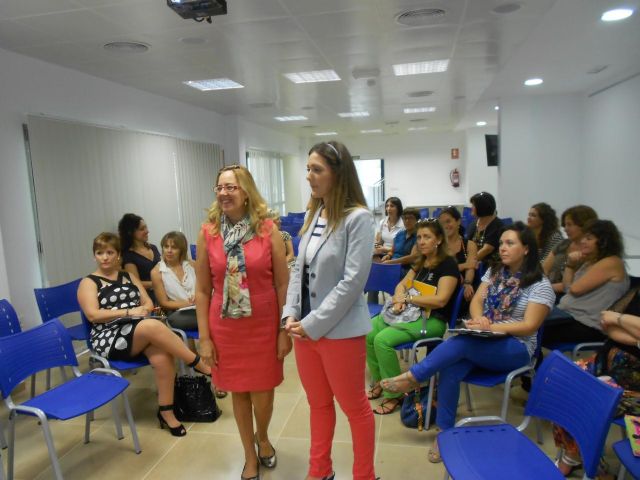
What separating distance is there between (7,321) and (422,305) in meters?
2.85

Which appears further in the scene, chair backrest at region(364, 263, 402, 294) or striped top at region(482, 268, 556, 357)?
chair backrest at region(364, 263, 402, 294)

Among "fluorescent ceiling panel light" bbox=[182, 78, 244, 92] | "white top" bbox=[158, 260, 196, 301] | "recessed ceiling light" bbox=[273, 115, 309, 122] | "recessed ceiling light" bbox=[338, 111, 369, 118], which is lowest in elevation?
"white top" bbox=[158, 260, 196, 301]

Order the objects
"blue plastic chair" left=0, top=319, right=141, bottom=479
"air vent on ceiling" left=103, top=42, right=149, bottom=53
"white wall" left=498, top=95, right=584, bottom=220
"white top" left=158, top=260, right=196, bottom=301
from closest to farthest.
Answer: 1. "blue plastic chair" left=0, top=319, right=141, bottom=479
2. "white top" left=158, top=260, right=196, bottom=301
3. "air vent on ceiling" left=103, top=42, right=149, bottom=53
4. "white wall" left=498, top=95, right=584, bottom=220

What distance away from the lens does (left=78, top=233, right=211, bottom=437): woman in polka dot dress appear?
2.86 metres

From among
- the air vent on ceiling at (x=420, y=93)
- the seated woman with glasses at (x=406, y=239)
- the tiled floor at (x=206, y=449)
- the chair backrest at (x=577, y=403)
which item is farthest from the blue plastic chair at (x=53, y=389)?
the air vent on ceiling at (x=420, y=93)

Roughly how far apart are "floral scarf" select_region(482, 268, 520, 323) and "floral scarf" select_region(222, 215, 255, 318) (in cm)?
147

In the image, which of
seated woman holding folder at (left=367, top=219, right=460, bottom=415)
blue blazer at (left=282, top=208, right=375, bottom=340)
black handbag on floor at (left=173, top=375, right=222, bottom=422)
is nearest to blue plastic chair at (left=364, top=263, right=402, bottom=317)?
seated woman holding folder at (left=367, top=219, right=460, bottom=415)

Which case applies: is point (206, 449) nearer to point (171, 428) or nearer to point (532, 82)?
point (171, 428)

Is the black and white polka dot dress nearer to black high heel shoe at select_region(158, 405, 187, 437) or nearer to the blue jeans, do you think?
black high heel shoe at select_region(158, 405, 187, 437)

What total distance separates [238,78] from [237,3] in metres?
2.43

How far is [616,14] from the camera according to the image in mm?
3936

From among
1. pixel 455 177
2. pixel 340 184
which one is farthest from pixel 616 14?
pixel 455 177

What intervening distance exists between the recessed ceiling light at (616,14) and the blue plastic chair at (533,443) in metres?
3.51

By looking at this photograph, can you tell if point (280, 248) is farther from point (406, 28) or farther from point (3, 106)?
point (3, 106)
